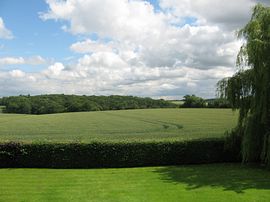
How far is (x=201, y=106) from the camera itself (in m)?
Answer: 56.6

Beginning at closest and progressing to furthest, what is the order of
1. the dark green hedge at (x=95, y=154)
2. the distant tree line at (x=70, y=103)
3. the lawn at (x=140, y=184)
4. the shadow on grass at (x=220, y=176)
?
the lawn at (x=140, y=184), the shadow on grass at (x=220, y=176), the dark green hedge at (x=95, y=154), the distant tree line at (x=70, y=103)

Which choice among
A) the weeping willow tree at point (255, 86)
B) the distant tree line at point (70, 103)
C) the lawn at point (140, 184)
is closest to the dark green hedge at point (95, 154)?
the lawn at point (140, 184)

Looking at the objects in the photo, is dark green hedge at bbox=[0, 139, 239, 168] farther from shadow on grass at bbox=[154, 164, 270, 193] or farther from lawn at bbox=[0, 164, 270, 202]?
shadow on grass at bbox=[154, 164, 270, 193]

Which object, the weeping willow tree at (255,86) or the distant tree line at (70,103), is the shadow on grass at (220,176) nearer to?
the weeping willow tree at (255,86)

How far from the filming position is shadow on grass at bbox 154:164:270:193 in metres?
13.7

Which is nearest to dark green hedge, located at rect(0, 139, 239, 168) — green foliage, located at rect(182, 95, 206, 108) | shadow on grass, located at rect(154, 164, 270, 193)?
shadow on grass, located at rect(154, 164, 270, 193)

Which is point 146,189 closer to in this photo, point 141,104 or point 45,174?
point 45,174

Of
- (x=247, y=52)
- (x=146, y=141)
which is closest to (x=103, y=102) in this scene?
(x=146, y=141)

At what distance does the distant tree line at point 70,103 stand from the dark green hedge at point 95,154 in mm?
41553

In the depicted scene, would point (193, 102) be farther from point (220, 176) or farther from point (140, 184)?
point (140, 184)

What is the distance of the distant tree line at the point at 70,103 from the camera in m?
61.0

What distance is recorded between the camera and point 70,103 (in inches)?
2547

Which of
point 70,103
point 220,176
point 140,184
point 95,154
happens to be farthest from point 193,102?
point 140,184

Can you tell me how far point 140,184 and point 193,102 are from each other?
46.0m
